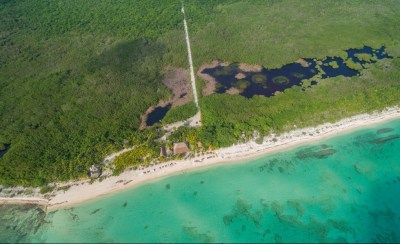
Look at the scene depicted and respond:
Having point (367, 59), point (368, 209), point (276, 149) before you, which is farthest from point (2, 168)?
point (367, 59)

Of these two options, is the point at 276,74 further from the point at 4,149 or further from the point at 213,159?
the point at 4,149

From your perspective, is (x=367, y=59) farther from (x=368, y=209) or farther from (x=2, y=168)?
(x=2, y=168)

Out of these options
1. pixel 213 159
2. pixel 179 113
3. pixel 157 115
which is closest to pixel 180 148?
pixel 213 159

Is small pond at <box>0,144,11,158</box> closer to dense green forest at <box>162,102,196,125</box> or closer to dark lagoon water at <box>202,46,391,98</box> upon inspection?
dense green forest at <box>162,102,196,125</box>

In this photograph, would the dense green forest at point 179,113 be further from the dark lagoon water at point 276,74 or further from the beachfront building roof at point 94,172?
the beachfront building roof at point 94,172

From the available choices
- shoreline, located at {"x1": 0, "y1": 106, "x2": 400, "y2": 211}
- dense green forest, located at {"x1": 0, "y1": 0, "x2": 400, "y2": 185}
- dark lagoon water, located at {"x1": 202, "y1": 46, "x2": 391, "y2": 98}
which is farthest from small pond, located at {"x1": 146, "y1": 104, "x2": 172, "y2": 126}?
dark lagoon water, located at {"x1": 202, "y1": 46, "x2": 391, "y2": 98}
